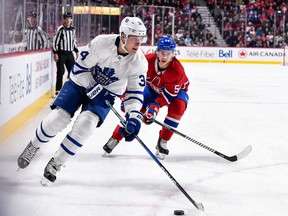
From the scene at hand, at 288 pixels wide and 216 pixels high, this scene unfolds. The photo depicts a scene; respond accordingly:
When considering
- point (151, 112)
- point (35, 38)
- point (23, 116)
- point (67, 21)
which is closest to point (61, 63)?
point (67, 21)

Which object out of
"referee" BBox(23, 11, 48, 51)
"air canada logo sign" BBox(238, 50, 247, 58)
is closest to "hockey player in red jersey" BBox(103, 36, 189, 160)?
"referee" BBox(23, 11, 48, 51)

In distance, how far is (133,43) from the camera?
9.46 feet

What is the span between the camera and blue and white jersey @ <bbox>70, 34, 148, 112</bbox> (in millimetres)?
2980

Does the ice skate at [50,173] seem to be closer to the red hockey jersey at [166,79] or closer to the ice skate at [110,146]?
the ice skate at [110,146]

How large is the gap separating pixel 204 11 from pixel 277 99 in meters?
10.3

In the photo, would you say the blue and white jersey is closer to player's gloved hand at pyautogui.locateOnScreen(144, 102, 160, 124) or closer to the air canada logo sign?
player's gloved hand at pyautogui.locateOnScreen(144, 102, 160, 124)

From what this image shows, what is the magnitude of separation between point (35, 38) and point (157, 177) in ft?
10.3

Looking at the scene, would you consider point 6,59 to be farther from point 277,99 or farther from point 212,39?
point 212,39

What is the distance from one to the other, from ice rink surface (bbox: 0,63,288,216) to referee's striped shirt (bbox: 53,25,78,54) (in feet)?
5.23

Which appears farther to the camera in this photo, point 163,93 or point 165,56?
point 163,93

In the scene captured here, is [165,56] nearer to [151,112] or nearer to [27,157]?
[151,112]

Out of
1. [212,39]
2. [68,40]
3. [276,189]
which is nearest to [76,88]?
[276,189]

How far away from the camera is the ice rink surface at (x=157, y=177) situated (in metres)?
2.58

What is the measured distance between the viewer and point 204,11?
17.6 meters
